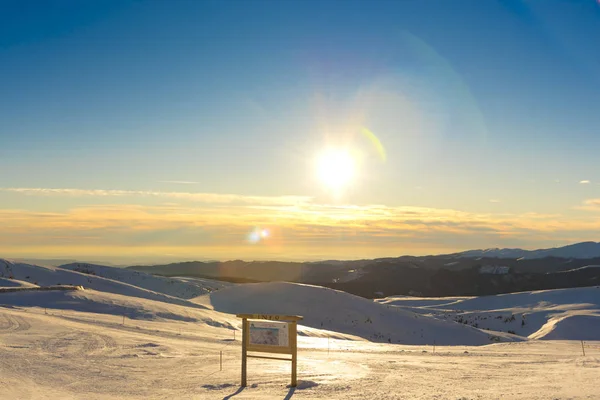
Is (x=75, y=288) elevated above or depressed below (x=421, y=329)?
above

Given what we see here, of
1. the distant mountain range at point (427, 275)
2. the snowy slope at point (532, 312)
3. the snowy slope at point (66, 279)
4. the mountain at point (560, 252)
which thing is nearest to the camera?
the snowy slope at point (66, 279)

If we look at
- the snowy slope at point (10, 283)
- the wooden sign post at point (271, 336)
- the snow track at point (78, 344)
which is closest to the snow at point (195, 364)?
the snow track at point (78, 344)

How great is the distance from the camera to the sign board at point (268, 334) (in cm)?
1305

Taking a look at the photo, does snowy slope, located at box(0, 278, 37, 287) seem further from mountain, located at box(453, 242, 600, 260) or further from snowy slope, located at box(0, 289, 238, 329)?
mountain, located at box(453, 242, 600, 260)

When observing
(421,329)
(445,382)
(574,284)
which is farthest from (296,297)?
(574,284)

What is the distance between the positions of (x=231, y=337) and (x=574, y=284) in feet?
267

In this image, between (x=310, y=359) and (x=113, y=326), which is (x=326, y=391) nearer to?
(x=310, y=359)

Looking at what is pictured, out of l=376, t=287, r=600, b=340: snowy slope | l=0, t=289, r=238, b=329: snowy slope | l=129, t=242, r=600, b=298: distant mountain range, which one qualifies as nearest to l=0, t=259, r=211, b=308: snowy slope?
l=0, t=289, r=238, b=329: snowy slope

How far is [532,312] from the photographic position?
46.3m

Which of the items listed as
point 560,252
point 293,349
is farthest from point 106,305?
point 560,252

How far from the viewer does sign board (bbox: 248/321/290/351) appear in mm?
13047

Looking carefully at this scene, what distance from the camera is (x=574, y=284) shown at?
291ft

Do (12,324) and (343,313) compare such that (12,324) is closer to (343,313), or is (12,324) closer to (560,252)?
(343,313)

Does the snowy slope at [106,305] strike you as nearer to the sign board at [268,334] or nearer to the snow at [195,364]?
the snow at [195,364]
